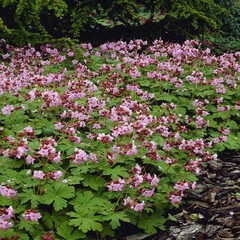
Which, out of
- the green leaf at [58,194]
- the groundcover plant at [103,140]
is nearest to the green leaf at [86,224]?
the groundcover plant at [103,140]

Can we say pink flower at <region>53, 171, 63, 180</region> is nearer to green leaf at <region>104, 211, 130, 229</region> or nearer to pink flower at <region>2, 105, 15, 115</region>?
green leaf at <region>104, 211, 130, 229</region>

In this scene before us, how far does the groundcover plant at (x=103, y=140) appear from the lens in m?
3.56

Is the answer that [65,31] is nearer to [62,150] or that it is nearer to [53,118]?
[53,118]

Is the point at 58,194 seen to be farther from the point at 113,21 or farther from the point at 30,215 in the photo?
the point at 113,21

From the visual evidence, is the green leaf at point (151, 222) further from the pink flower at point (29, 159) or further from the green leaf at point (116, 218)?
the pink flower at point (29, 159)

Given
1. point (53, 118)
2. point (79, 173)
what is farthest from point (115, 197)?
point (53, 118)

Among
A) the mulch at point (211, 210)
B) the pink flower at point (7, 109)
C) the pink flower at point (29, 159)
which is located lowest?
the mulch at point (211, 210)

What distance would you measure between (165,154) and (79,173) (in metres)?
0.99

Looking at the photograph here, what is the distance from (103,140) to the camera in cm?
399

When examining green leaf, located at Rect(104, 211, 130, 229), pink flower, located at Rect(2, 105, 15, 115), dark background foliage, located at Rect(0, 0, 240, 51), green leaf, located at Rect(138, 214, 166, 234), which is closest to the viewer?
green leaf, located at Rect(104, 211, 130, 229)

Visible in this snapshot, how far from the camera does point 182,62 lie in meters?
6.88

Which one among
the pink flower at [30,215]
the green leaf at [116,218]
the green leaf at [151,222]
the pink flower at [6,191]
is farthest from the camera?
the green leaf at [151,222]

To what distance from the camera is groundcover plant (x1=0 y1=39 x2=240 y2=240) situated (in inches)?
140

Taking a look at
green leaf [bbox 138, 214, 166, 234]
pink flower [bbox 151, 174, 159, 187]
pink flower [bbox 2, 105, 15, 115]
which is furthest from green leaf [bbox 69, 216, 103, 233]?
pink flower [bbox 2, 105, 15, 115]
